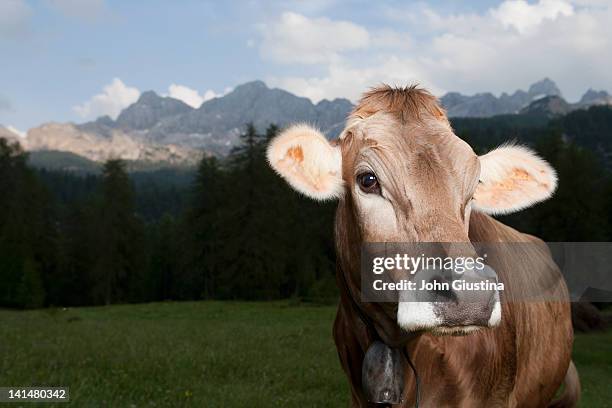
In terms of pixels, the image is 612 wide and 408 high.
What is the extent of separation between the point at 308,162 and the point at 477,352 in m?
1.72

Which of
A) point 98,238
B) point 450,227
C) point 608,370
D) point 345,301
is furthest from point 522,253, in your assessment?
point 98,238

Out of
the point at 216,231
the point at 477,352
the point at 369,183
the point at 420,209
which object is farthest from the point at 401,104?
the point at 216,231

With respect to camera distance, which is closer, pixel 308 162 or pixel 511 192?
pixel 308 162

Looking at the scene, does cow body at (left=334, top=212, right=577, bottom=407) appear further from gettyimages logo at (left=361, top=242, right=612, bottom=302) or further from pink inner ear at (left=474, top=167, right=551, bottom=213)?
pink inner ear at (left=474, top=167, right=551, bottom=213)

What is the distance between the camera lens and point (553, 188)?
3.81m

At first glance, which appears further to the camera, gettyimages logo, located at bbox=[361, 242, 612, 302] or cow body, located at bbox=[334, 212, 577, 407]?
cow body, located at bbox=[334, 212, 577, 407]

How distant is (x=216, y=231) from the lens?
57594 millimetres

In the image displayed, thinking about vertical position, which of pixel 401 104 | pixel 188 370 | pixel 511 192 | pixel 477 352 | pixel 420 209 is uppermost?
pixel 401 104

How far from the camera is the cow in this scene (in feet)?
9.58

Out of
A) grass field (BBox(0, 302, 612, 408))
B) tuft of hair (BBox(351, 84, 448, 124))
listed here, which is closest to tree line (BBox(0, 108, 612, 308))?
grass field (BBox(0, 302, 612, 408))

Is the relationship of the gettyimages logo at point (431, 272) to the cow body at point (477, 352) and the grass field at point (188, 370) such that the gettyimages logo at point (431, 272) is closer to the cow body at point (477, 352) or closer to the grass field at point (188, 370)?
the cow body at point (477, 352)

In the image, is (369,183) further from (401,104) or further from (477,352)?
(477,352)

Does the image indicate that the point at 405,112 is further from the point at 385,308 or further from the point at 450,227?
the point at 385,308

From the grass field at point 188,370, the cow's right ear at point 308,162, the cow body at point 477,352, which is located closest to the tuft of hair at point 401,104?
the cow's right ear at point 308,162
